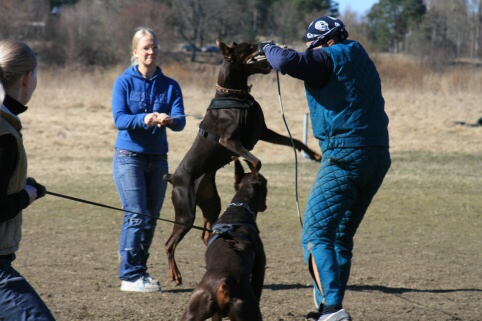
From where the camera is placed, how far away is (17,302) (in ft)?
10.5

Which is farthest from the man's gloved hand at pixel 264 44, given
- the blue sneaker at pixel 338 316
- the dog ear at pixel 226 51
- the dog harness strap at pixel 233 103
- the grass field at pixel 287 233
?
the grass field at pixel 287 233

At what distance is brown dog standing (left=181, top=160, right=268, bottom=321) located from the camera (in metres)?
4.16

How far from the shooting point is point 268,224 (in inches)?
402

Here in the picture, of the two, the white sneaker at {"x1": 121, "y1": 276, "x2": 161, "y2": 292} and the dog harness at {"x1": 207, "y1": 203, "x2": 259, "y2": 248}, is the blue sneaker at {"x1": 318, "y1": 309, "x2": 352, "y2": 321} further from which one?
the white sneaker at {"x1": 121, "y1": 276, "x2": 161, "y2": 292}

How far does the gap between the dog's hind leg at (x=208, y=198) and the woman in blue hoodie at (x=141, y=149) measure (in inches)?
17.6

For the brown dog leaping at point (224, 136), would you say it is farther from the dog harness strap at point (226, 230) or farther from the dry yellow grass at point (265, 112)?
the dry yellow grass at point (265, 112)

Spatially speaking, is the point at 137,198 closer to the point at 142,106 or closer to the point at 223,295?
the point at 142,106

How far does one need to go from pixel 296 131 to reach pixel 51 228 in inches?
522

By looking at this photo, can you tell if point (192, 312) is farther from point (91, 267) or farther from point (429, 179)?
point (429, 179)

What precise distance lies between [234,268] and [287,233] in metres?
5.32

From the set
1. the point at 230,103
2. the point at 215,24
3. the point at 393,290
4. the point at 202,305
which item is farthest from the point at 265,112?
the point at 215,24

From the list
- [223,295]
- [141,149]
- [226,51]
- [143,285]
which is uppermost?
[226,51]

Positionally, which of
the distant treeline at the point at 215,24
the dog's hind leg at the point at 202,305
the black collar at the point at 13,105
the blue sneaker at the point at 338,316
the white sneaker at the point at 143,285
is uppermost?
the distant treeline at the point at 215,24

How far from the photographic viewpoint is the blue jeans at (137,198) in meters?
6.27
